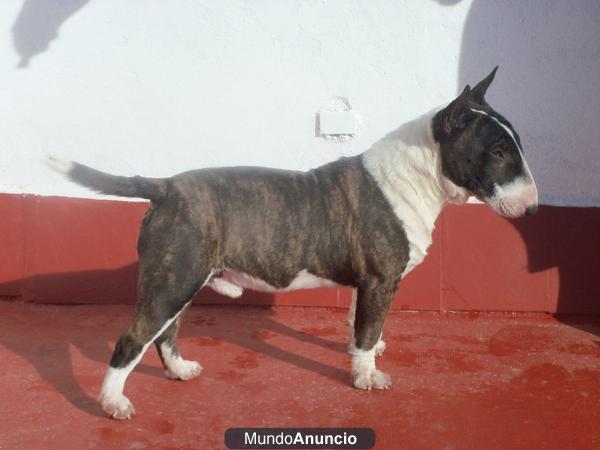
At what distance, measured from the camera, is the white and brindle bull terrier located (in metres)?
3.55

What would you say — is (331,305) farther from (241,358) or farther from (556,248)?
(556,248)

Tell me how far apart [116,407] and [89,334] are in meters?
1.50

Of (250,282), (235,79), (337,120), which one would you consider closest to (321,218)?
(250,282)

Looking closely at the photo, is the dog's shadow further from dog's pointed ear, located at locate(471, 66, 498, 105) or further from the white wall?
dog's pointed ear, located at locate(471, 66, 498, 105)

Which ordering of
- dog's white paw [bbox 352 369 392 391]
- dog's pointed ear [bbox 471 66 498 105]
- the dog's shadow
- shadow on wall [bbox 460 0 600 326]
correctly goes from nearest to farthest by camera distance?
dog's pointed ear [bbox 471 66 498 105]
dog's white paw [bbox 352 369 392 391]
the dog's shadow
shadow on wall [bbox 460 0 600 326]

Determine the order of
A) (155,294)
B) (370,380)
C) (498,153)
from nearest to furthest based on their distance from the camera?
(155,294), (498,153), (370,380)

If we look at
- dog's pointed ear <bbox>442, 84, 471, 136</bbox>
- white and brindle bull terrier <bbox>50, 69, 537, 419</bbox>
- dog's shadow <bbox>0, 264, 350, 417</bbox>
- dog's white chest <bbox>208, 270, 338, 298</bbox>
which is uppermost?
dog's pointed ear <bbox>442, 84, 471, 136</bbox>

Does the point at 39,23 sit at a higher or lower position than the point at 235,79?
higher

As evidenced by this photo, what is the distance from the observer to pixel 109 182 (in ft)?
11.6

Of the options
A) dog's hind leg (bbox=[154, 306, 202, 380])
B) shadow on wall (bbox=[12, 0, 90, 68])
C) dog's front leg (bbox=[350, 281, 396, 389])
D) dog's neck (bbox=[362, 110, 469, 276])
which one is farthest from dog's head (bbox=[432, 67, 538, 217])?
shadow on wall (bbox=[12, 0, 90, 68])

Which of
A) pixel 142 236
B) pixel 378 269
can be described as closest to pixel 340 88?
pixel 378 269

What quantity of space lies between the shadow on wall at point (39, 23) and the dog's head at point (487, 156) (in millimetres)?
3179

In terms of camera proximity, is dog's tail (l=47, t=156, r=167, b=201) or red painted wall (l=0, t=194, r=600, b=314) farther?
red painted wall (l=0, t=194, r=600, b=314)

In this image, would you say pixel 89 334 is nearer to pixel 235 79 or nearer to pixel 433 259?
pixel 235 79
